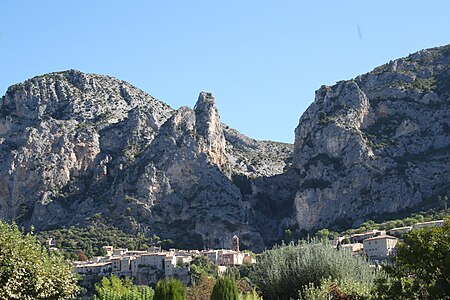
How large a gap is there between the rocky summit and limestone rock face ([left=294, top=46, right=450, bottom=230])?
215 millimetres

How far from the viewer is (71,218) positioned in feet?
363

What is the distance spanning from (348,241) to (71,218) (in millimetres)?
49206

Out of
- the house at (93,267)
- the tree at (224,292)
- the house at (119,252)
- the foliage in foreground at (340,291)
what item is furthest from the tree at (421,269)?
the house at (119,252)

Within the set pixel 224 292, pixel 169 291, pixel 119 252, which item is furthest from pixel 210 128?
pixel 169 291

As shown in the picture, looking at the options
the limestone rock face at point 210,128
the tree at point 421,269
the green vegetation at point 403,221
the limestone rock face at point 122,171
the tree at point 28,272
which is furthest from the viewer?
the limestone rock face at point 210,128

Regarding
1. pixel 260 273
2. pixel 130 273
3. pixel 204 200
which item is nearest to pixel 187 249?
pixel 204 200

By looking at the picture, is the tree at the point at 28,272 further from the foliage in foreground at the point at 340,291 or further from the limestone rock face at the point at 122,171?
the limestone rock face at the point at 122,171

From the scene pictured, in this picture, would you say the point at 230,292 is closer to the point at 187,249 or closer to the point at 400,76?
the point at 187,249

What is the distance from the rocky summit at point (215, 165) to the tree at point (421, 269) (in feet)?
273

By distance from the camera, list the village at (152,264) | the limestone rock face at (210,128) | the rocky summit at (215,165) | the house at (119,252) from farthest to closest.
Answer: the limestone rock face at (210,128)
the rocky summit at (215,165)
the house at (119,252)
the village at (152,264)

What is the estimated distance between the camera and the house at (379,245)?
8144 centimetres

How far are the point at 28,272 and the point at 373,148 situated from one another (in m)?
98.9

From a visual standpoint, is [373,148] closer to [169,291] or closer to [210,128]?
[210,128]

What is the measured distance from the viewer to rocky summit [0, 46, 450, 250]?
10894 cm
